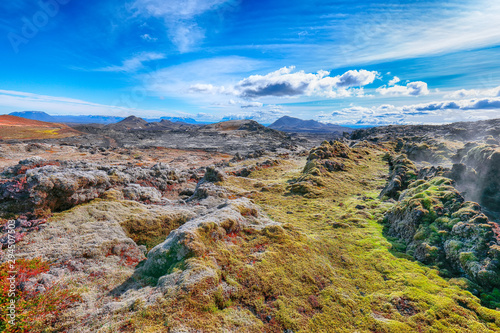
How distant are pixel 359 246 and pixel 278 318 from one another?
34.4ft

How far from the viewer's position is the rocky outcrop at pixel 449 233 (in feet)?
40.3

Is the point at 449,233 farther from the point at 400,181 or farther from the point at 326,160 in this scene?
the point at 326,160

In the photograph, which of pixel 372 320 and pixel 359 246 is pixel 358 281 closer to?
pixel 372 320

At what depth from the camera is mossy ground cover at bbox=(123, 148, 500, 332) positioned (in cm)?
839

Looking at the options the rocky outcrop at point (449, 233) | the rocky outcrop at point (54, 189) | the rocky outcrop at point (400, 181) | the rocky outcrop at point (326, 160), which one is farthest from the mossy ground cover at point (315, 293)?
the rocky outcrop at point (326, 160)

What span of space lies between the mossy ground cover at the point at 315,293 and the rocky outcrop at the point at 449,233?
1431 mm

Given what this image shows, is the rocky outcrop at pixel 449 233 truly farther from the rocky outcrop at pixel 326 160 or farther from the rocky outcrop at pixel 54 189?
the rocky outcrop at pixel 54 189

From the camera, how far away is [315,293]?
418 inches

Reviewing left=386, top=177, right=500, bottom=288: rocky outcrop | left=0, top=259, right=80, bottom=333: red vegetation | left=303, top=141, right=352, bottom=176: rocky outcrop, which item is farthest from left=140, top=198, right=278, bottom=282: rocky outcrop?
left=303, top=141, right=352, bottom=176: rocky outcrop

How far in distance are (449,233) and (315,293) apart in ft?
39.6

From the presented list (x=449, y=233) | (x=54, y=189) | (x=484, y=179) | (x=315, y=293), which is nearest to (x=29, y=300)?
(x=54, y=189)

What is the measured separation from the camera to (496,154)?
22.8m

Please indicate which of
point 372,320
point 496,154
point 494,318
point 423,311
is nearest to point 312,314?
point 372,320

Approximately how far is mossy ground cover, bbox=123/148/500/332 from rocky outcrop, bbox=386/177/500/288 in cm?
143
